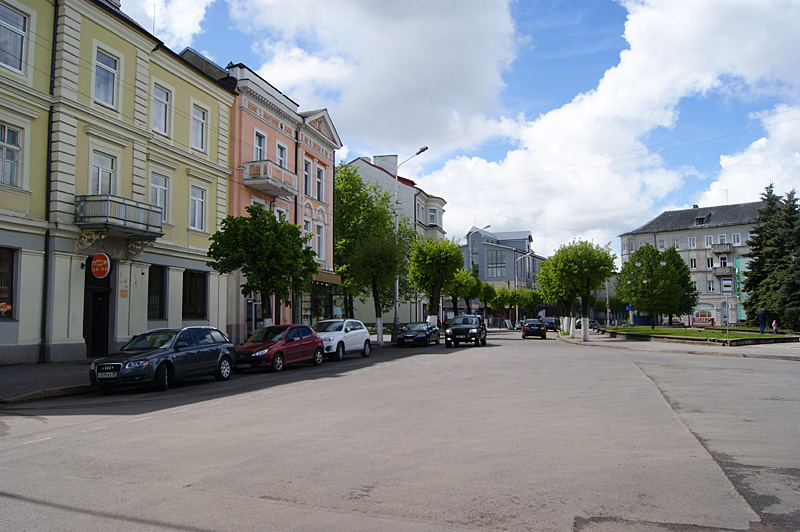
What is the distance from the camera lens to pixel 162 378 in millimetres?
14039

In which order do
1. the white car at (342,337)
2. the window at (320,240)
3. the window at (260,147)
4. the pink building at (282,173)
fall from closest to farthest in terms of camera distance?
the white car at (342,337)
the pink building at (282,173)
the window at (260,147)
the window at (320,240)

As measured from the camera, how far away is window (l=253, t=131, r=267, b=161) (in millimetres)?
31634

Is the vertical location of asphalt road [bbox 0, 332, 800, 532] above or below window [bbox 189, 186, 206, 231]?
below

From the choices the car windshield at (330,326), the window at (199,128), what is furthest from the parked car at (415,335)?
the window at (199,128)

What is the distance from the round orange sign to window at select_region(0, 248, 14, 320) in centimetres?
227

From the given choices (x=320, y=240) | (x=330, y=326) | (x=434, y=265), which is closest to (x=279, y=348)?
(x=330, y=326)

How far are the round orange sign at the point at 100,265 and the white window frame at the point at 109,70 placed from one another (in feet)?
19.7

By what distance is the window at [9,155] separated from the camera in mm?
17953

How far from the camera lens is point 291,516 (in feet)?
15.8

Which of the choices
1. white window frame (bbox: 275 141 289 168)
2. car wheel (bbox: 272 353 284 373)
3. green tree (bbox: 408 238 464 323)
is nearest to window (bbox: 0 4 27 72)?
car wheel (bbox: 272 353 284 373)

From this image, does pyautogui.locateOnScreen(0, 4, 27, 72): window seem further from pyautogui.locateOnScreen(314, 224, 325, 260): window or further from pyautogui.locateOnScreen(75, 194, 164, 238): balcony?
pyautogui.locateOnScreen(314, 224, 325, 260): window

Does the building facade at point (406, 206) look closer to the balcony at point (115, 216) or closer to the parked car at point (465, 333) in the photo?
the parked car at point (465, 333)

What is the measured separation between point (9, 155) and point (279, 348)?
33.5 ft

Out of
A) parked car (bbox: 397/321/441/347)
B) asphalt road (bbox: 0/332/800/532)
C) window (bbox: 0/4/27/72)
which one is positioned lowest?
asphalt road (bbox: 0/332/800/532)
